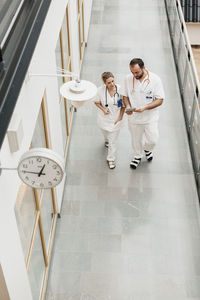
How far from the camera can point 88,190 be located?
7484 millimetres

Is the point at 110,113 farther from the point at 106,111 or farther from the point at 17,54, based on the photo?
the point at 17,54

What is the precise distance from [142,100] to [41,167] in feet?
11.4

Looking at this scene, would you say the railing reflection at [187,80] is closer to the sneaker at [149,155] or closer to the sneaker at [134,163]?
the sneaker at [149,155]

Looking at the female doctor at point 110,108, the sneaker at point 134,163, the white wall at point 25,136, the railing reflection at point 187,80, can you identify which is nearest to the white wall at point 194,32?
the railing reflection at point 187,80

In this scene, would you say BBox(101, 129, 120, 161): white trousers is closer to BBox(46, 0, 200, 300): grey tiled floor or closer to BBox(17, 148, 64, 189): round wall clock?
BBox(46, 0, 200, 300): grey tiled floor

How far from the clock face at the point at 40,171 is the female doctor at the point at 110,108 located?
10.3 ft

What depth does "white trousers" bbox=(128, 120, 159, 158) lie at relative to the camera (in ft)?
23.7

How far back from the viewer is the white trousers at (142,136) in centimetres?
722

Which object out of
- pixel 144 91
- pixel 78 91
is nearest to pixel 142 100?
pixel 144 91

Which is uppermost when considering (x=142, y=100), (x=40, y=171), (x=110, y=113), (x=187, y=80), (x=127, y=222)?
(x=40, y=171)

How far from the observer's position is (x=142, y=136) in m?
7.51

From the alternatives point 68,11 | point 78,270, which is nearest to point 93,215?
point 78,270

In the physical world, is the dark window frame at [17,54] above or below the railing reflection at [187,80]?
above

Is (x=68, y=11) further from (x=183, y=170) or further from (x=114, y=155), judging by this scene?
(x=183, y=170)
